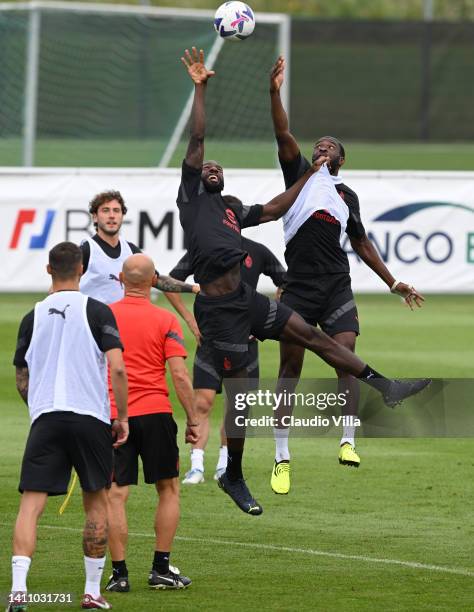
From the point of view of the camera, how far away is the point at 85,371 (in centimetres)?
970

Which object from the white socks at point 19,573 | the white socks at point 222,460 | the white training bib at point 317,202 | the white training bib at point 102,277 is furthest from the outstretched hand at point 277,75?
the white socks at point 19,573

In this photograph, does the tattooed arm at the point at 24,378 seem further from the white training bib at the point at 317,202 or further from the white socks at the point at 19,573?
the white training bib at the point at 317,202

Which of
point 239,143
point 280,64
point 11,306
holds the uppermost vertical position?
point 239,143

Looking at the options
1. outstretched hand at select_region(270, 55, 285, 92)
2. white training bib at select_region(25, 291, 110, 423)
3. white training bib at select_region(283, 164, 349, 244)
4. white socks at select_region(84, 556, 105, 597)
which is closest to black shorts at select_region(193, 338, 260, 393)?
white training bib at select_region(283, 164, 349, 244)

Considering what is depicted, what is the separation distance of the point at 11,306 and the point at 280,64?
48.8 ft

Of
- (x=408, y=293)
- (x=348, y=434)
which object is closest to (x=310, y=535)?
(x=348, y=434)

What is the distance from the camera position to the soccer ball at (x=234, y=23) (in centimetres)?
1252

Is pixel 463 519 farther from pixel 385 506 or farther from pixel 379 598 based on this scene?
pixel 379 598

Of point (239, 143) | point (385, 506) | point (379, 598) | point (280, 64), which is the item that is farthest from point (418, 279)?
point (239, 143)

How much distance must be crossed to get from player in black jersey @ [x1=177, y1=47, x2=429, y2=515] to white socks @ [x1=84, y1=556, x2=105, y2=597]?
2.26m

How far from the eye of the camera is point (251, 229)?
24.2 meters

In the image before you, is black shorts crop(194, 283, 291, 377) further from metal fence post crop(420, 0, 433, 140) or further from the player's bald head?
metal fence post crop(420, 0, 433, 140)

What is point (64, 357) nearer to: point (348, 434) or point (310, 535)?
point (310, 535)

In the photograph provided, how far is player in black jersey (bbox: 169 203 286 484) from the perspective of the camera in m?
14.5
